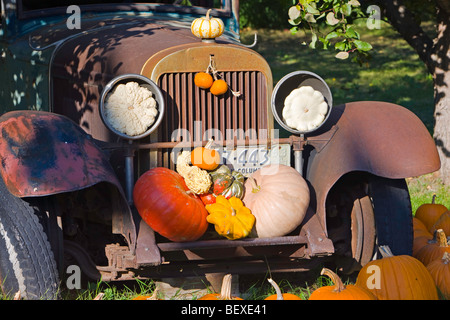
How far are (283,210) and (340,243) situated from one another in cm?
62

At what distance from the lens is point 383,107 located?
14.5 feet

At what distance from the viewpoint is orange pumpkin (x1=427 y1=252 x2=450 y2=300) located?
4.14 meters

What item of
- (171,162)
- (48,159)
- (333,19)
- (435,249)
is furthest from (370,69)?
(48,159)

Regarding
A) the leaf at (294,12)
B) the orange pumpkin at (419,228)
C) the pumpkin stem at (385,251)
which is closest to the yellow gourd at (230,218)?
the pumpkin stem at (385,251)

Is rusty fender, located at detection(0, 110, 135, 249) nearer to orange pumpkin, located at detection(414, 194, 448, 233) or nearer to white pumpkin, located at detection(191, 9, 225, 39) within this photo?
white pumpkin, located at detection(191, 9, 225, 39)

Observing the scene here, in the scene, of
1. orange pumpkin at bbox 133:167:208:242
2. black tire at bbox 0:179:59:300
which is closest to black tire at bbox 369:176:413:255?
orange pumpkin at bbox 133:167:208:242

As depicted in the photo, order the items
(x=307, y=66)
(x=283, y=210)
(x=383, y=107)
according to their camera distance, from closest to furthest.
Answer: (x=283, y=210), (x=383, y=107), (x=307, y=66)

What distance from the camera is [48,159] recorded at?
3629 millimetres

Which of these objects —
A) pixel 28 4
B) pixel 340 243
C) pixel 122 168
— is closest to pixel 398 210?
pixel 340 243

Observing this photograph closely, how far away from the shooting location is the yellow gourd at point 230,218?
3.73 meters

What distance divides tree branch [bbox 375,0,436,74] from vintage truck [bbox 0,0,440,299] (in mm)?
2542

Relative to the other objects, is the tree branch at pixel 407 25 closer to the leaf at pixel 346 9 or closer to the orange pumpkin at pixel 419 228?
the leaf at pixel 346 9
